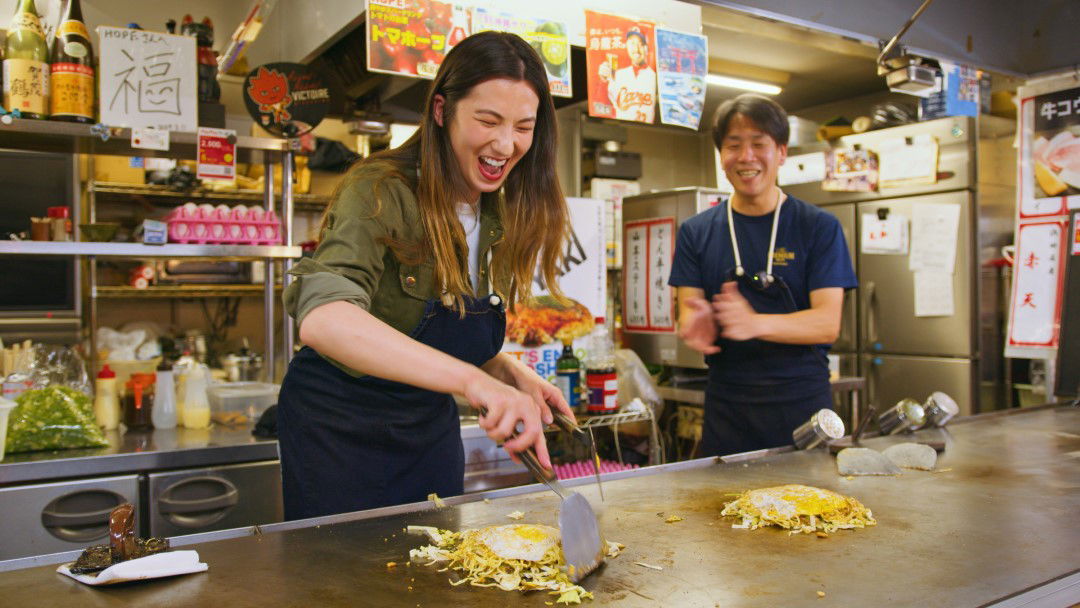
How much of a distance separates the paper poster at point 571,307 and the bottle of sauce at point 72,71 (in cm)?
170

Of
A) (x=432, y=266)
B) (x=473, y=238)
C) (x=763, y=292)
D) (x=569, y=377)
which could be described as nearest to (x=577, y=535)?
(x=432, y=266)

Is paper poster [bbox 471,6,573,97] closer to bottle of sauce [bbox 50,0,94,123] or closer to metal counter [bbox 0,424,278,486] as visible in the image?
bottle of sauce [bbox 50,0,94,123]

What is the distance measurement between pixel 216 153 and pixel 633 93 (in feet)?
5.20

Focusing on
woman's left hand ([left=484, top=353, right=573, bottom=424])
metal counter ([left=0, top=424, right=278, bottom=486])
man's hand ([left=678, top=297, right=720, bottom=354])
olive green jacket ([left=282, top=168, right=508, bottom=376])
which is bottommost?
metal counter ([left=0, top=424, right=278, bottom=486])

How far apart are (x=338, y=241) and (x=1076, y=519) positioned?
149cm

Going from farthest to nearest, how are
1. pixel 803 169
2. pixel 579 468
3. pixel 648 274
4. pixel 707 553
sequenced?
1. pixel 803 169
2. pixel 648 274
3. pixel 579 468
4. pixel 707 553

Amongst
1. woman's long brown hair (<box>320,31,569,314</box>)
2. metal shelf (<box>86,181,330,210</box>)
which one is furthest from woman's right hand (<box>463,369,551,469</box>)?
metal shelf (<box>86,181,330,210</box>)

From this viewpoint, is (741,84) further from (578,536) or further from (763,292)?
(578,536)

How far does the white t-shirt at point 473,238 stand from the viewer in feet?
6.16

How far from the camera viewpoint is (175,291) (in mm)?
6023

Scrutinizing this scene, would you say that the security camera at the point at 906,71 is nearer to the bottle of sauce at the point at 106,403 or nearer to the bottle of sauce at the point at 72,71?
Answer: the bottle of sauce at the point at 72,71

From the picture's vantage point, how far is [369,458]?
69.9 inches

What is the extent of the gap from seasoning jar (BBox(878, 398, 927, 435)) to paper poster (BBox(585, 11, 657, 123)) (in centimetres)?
146

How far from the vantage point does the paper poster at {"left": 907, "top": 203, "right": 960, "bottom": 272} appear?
17.9 feet
